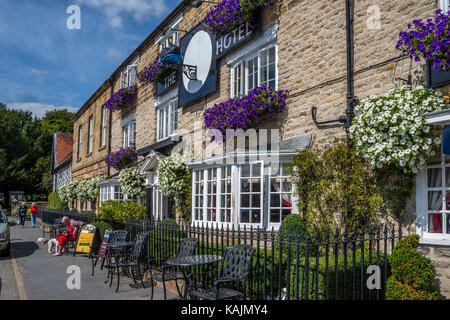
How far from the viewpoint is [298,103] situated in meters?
9.16

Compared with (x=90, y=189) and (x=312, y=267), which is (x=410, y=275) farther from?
(x=90, y=189)

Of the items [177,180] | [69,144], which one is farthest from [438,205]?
[69,144]

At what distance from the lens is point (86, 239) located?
11625mm

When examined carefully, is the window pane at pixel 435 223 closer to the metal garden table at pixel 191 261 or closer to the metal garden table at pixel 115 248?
the metal garden table at pixel 191 261

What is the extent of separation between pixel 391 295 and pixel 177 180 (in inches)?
288

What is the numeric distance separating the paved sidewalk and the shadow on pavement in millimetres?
32

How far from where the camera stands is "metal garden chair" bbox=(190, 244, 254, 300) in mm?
5289

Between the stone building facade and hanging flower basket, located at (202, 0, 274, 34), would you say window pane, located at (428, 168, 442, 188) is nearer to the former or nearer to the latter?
the stone building facade

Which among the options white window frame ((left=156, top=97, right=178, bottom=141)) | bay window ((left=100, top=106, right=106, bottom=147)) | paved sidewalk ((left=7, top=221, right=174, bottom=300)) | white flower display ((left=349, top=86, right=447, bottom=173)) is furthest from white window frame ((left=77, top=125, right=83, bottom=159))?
white flower display ((left=349, top=86, right=447, bottom=173))

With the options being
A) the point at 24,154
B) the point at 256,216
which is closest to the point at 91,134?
the point at 256,216

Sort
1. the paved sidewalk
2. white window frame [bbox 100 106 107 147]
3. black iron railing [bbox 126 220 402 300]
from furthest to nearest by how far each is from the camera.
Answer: white window frame [bbox 100 106 107 147] < the paved sidewalk < black iron railing [bbox 126 220 402 300]

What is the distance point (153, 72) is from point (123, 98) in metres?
3.78
